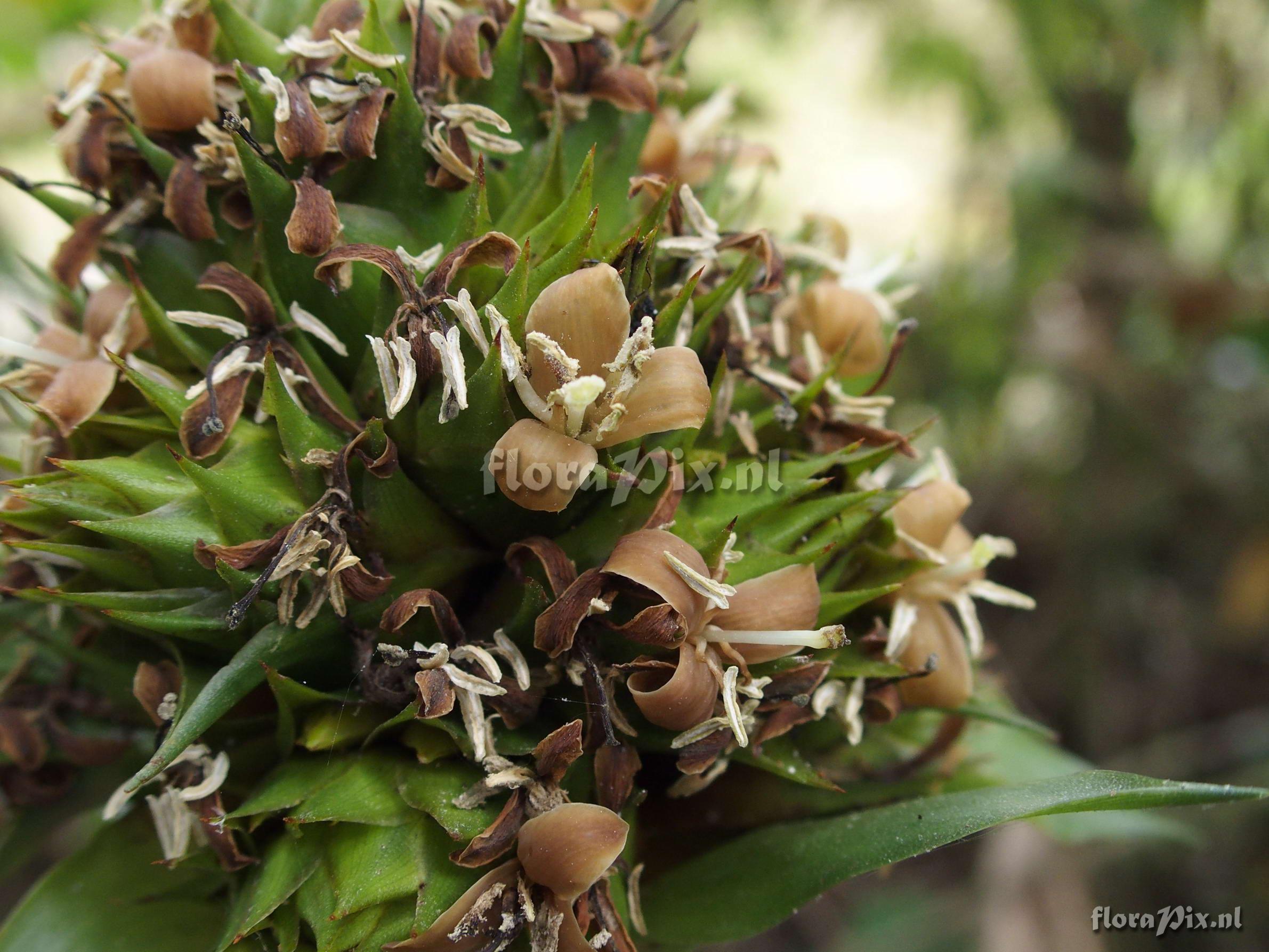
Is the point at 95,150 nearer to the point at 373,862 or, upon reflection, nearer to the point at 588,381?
the point at 588,381

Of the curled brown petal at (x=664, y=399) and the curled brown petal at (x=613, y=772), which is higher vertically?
the curled brown petal at (x=664, y=399)

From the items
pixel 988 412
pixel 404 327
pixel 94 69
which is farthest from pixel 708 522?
pixel 988 412

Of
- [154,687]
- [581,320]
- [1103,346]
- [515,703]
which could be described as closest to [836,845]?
[515,703]

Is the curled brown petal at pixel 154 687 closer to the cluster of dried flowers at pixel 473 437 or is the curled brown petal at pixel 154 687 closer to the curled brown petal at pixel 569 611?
the cluster of dried flowers at pixel 473 437

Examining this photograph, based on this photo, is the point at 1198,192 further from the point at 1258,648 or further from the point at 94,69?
the point at 94,69

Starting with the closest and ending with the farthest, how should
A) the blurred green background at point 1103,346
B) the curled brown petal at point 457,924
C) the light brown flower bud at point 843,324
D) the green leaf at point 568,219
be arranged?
the curled brown petal at point 457,924, the green leaf at point 568,219, the light brown flower bud at point 843,324, the blurred green background at point 1103,346

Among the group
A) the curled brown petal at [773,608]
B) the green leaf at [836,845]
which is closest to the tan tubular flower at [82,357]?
the curled brown petal at [773,608]
